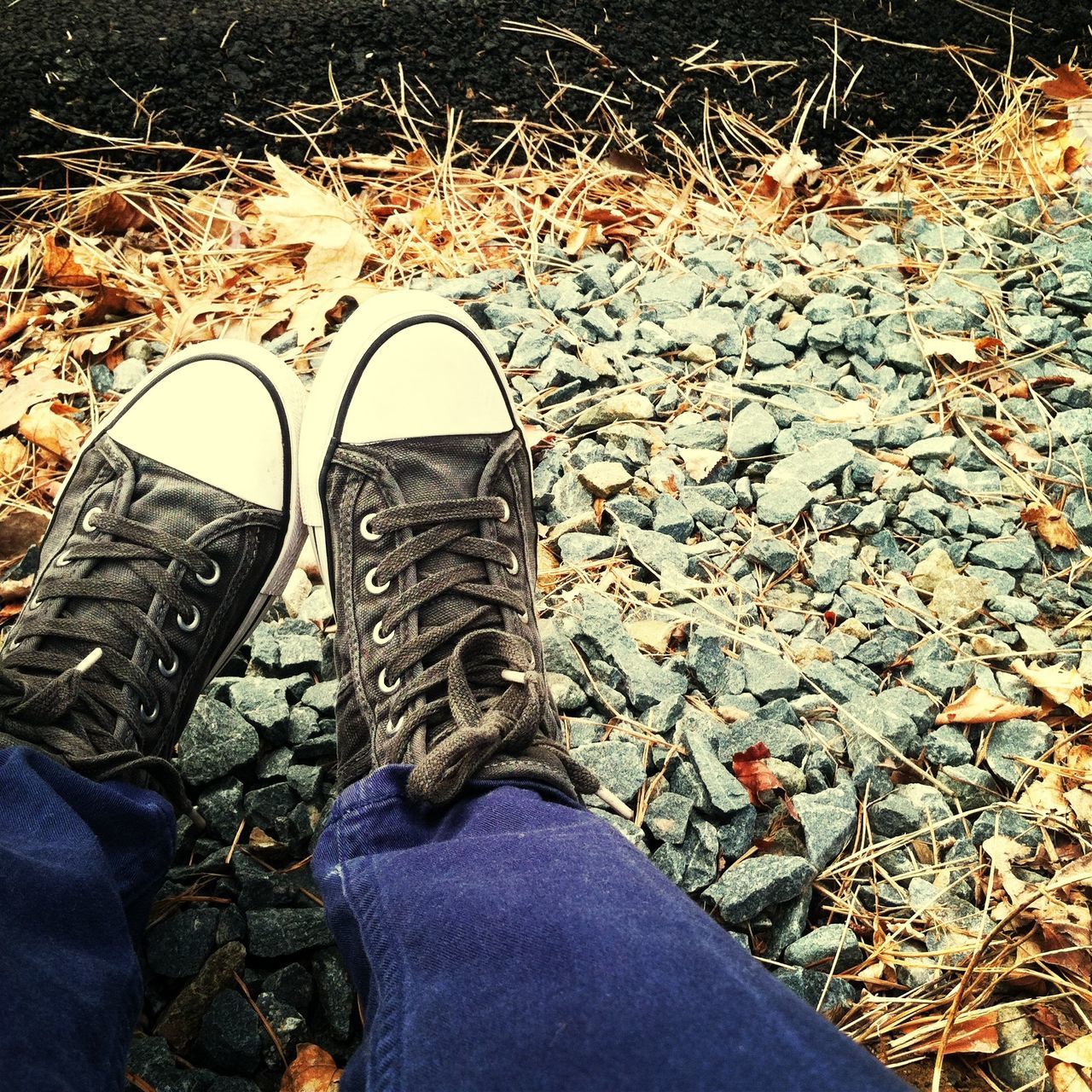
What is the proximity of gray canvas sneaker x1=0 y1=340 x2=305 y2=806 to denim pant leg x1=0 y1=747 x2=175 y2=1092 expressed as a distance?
9 centimetres

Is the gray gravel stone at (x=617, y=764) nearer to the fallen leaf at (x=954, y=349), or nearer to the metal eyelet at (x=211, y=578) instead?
Result: the metal eyelet at (x=211, y=578)

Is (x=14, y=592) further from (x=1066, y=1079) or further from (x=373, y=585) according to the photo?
(x=1066, y=1079)

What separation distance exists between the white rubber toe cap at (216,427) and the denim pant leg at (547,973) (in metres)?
0.73

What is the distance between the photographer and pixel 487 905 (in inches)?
36.9

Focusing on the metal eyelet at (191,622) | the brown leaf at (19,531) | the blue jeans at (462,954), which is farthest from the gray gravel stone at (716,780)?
the brown leaf at (19,531)

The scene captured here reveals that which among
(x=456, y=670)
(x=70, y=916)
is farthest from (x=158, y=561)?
(x=70, y=916)

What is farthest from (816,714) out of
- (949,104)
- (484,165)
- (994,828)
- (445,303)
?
(949,104)

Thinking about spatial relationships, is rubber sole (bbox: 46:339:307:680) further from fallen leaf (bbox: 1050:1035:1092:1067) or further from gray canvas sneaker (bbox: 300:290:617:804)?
fallen leaf (bbox: 1050:1035:1092:1067)

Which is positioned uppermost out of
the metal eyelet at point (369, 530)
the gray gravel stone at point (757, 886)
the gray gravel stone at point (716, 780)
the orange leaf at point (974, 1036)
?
the metal eyelet at point (369, 530)

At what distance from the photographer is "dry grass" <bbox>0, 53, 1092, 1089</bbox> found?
1.50 metres

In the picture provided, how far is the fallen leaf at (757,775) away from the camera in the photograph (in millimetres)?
1433

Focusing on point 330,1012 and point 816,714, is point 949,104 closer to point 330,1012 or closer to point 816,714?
point 816,714

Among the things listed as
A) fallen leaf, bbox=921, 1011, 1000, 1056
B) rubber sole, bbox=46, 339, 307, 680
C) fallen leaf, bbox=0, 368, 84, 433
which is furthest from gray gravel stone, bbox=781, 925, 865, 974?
fallen leaf, bbox=0, 368, 84, 433

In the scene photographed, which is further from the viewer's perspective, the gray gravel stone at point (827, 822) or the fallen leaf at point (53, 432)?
the fallen leaf at point (53, 432)
